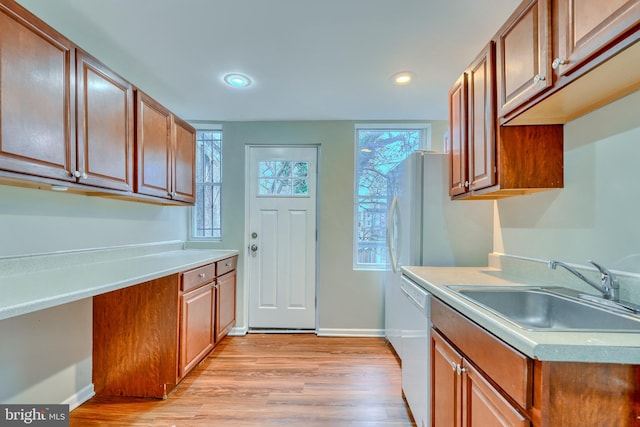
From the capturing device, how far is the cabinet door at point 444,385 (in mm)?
1129

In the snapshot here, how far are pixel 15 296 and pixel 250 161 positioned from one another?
229 cm

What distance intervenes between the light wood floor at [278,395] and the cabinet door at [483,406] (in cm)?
88

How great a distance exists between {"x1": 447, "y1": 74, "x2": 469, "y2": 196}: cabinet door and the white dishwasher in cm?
68

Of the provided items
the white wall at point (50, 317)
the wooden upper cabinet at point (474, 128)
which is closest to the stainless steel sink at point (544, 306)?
the wooden upper cabinet at point (474, 128)

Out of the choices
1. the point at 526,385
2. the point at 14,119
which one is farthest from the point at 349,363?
the point at 14,119

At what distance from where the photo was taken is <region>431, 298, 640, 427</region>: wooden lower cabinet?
0.70 meters

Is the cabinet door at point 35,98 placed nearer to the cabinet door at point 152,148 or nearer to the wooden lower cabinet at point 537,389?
the cabinet door at point 152,148

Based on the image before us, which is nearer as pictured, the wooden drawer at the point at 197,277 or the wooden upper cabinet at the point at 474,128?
the wooden upper cabinet at the point at 474,128

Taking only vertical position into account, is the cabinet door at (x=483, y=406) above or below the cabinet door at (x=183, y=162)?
below

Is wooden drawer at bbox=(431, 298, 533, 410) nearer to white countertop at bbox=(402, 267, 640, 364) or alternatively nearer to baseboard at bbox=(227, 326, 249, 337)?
white countertop at bbox=(402, 267, 640, 364)

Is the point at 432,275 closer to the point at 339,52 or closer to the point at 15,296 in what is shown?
the point at 339,52

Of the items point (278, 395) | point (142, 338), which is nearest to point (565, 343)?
point (278, 395)

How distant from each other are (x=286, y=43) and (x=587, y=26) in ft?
4.80

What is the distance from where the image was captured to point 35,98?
A: 1283 millimetres
